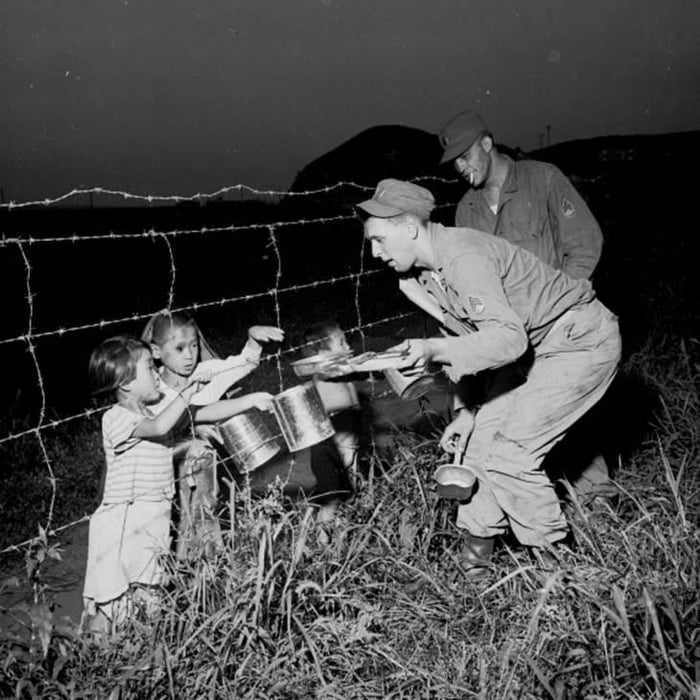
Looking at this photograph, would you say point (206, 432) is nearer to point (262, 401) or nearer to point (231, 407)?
point (231, 407)

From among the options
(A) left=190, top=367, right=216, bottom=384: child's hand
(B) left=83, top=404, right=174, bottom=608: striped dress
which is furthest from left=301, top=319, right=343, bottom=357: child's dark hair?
(B) left=83, top=404, right=174, bottom=608: striped dress

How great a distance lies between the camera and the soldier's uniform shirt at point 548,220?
14.4ft

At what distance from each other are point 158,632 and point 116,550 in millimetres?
534

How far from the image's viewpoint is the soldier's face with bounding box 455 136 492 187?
454 cm

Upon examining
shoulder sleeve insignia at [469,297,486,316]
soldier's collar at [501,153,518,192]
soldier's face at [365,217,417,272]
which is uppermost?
soldier's face at [365,217,417,272]

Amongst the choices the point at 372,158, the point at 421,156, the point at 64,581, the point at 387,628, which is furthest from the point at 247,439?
the point at 372,158

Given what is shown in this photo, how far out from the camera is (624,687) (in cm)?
245

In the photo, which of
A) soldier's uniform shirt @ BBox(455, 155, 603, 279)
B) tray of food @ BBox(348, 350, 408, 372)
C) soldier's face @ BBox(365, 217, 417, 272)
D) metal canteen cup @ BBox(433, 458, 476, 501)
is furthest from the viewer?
soldier's uniform shirt @ BBox(455, 155, 603, 279)

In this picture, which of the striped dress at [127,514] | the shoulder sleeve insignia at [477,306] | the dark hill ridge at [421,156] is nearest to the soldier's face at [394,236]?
the shoulder sleeve insignia at [477,306]

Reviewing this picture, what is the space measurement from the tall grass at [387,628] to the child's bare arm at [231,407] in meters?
0.45

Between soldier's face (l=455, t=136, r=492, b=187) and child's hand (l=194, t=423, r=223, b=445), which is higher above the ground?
soldier's face (l=455, t=136, r=492, b=187)

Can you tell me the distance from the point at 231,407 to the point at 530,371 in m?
1.25

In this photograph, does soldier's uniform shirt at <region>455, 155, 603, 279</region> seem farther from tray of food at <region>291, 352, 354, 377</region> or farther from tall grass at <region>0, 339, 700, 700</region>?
tray of food at <region>291, 352, 354, 377</region>

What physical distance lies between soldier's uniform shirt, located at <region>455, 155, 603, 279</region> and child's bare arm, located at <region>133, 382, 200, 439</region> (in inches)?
82.4
